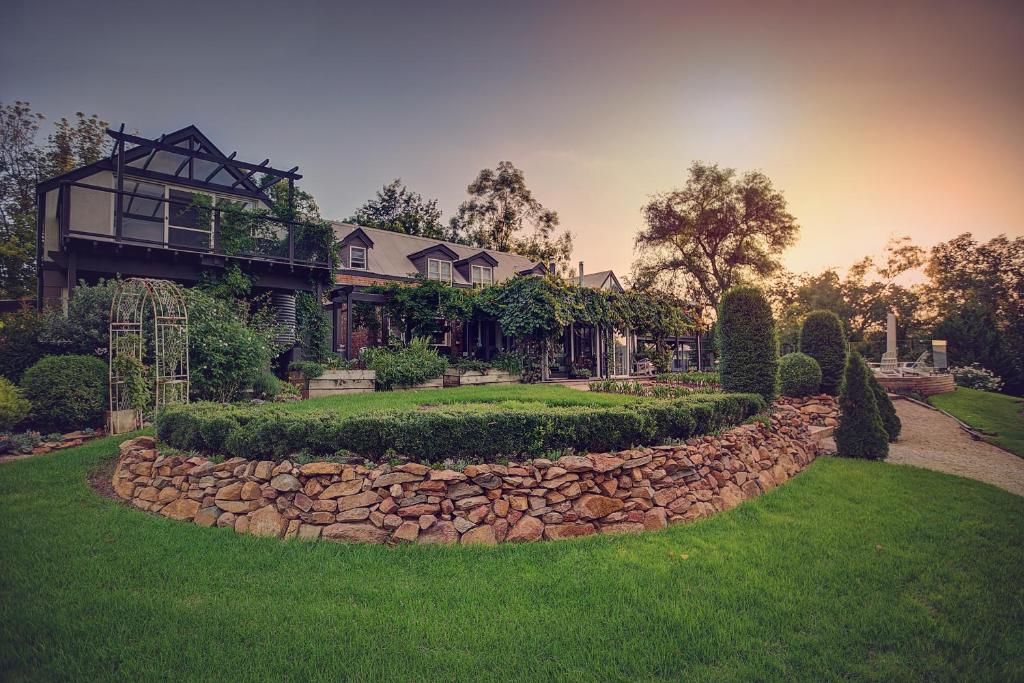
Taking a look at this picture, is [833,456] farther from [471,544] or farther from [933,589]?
[471,544]

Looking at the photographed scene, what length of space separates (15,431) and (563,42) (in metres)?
10.5

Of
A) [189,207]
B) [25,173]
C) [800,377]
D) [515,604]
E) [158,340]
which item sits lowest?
[515,604]

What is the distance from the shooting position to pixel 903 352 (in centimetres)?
2775

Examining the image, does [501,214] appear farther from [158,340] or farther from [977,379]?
[158,340]

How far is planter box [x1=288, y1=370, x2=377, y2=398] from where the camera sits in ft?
35.6

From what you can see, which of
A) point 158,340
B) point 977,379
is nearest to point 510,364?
point 158,340

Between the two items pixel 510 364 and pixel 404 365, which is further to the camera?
pixel 510 364

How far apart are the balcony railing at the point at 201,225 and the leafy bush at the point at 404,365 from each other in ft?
11.5

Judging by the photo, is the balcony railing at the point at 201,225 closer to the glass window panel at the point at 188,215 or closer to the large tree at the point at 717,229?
the glass window panel at the point at 188,215

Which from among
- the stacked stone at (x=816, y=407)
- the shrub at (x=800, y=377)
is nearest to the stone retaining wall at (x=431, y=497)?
the stacked stone at (x=816, y=407)

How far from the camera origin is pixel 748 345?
28.0 ft

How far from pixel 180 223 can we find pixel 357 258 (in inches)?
268

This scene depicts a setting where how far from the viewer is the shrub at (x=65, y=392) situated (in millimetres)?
7375

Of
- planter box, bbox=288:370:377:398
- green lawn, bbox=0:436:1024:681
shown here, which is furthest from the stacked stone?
planter box, bbox=288:370:377:398
